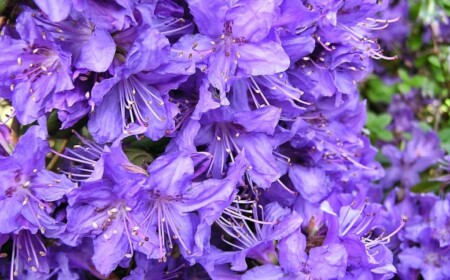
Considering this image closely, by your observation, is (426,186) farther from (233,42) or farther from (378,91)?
(233,42)

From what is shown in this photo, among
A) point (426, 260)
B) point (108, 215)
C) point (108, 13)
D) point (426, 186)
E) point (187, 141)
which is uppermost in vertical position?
point (108, 13)

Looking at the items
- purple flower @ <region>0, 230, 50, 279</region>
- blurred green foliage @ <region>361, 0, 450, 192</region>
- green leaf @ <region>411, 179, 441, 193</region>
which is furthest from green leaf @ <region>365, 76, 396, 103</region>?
purple flower @ <region>0, 230, 50, 279</region>

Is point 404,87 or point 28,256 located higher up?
point 28,256

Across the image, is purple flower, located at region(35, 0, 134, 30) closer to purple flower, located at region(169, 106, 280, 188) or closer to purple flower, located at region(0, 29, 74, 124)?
purple flower, located at region(0, 29, 74, 124)

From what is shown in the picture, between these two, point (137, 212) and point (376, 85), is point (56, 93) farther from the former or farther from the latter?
point (376, 85)

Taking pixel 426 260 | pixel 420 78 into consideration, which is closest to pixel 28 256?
pixel 426 260

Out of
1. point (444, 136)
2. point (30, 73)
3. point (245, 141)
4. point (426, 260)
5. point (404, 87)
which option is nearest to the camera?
point (30, 73)

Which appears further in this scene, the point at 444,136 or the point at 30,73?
the point at 444,136

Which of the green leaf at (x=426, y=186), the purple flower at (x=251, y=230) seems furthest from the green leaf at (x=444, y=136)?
the purple flower at (x=251, y=230)

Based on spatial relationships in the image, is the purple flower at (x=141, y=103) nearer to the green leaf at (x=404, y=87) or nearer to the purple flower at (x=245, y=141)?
the purple flower at (x=245, y=141)
